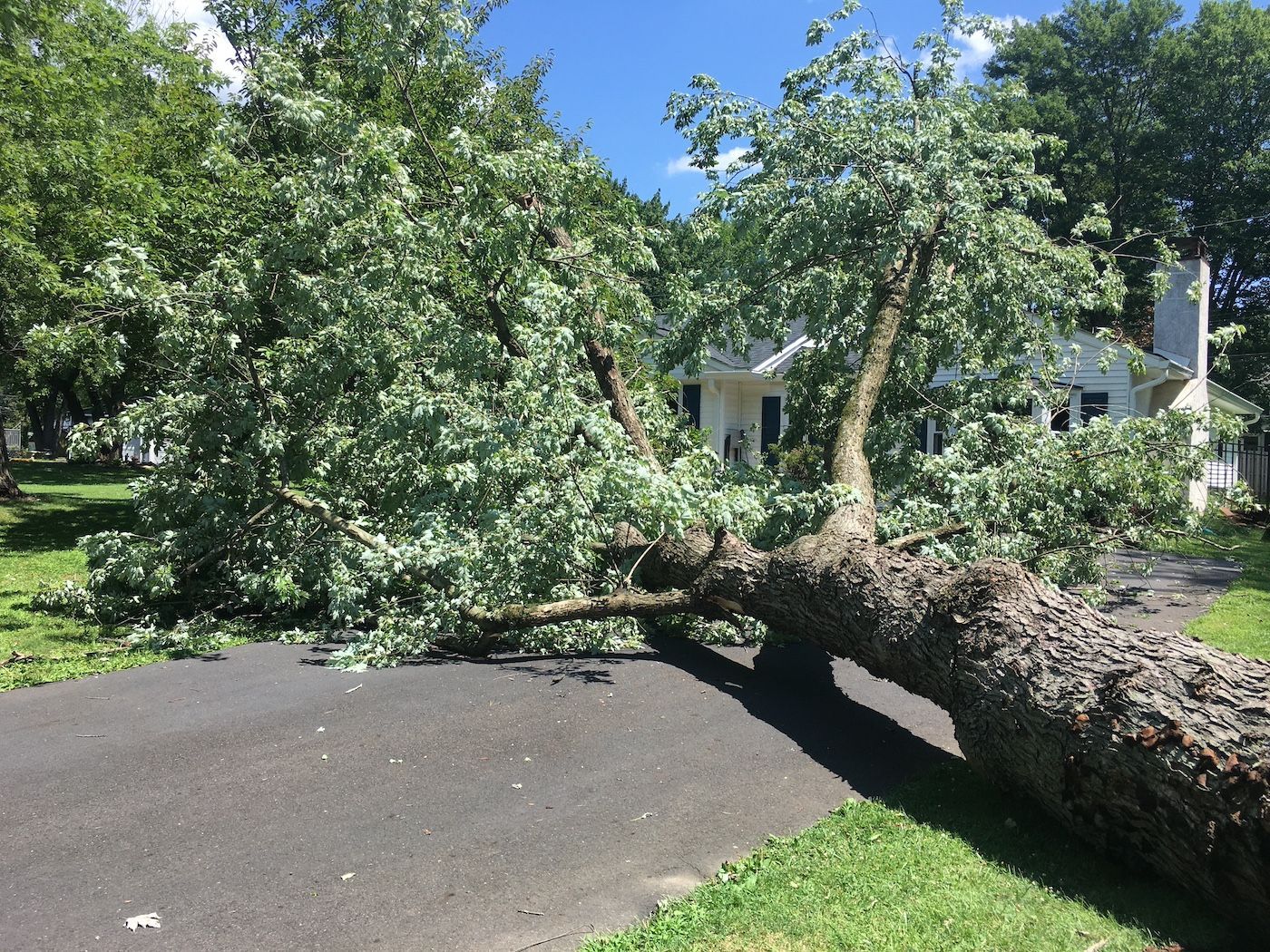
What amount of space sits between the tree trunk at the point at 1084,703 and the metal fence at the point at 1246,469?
54.7 feet

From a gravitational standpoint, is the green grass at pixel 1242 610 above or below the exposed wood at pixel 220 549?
below

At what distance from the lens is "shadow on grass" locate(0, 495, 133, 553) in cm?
1214

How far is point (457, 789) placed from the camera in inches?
161

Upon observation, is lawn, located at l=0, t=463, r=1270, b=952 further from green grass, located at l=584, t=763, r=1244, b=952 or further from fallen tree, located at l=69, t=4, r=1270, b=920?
fallen tree, located at l=69, t=4, r=1270, b=920

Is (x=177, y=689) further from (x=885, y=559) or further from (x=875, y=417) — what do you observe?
(x=875, y=417)

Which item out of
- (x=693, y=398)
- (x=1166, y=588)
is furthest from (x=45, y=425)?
(x=1166, y=588)

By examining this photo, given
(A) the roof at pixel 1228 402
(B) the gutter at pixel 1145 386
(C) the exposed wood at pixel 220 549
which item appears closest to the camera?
(C) the exposed wood at pixel 220 549

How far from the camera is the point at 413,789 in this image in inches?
161

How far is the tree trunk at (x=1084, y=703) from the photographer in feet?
9.96

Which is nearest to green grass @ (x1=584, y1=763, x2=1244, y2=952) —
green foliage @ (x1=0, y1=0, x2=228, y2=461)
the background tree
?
green foliage @ (x1=0, y1=0, x2=228, y2=461)

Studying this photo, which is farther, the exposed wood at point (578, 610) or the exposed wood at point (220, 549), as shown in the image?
the exposed wood at point (220, 549)

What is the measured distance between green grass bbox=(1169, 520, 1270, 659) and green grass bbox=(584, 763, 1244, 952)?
13.3 ft

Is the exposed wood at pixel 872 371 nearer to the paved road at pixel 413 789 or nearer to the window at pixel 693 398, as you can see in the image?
the paved road at pixel 413 789

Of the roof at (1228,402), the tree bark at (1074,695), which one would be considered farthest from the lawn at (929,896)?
the roof at (1228,402)
